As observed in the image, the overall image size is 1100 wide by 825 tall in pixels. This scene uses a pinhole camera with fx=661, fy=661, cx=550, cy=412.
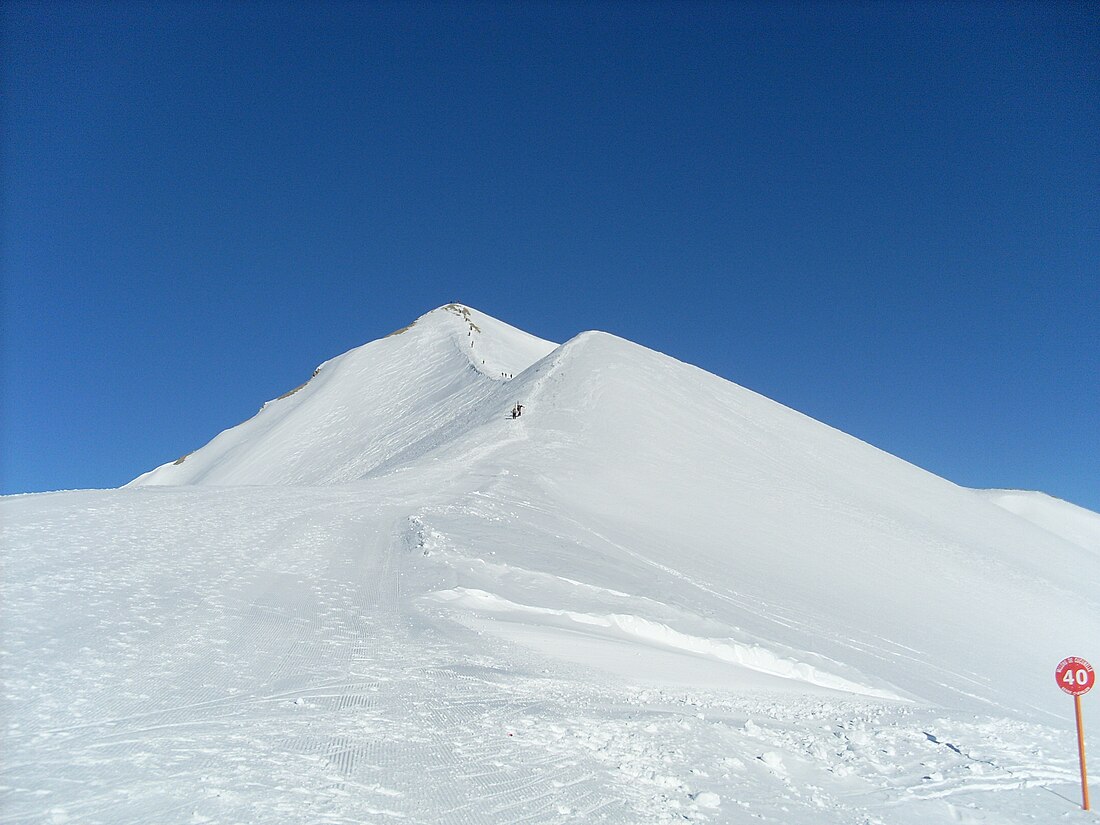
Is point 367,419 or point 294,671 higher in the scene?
point 367,419

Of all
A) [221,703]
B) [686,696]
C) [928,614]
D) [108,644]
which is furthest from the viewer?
[928,614]

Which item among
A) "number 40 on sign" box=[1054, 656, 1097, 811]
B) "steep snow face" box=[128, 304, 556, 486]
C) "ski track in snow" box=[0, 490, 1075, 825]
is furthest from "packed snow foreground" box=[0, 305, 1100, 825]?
"steep snow face" box=[128, 304, 556, 486]

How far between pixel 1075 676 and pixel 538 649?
18.5 feet

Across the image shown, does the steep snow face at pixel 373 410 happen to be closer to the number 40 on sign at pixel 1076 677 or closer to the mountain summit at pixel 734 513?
the mountain summit at pixel 734 513

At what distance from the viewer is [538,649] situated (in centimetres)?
855

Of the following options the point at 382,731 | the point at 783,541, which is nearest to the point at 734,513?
the point at 783,541

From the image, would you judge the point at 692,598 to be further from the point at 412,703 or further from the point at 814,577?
the point at 412,703

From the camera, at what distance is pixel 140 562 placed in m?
10.5

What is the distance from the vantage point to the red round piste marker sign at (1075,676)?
6.20m

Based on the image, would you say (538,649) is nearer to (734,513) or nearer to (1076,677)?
(1076,677)

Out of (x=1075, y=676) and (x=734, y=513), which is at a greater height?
(x=734, y=513)

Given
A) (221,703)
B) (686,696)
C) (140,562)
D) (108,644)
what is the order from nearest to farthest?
1. (221,703)
2. (108,644)
3. (686,696)
4. (140,562)

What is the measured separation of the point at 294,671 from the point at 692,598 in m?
7.74

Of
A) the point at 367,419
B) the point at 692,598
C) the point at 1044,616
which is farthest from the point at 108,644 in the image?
the point at 367,419
